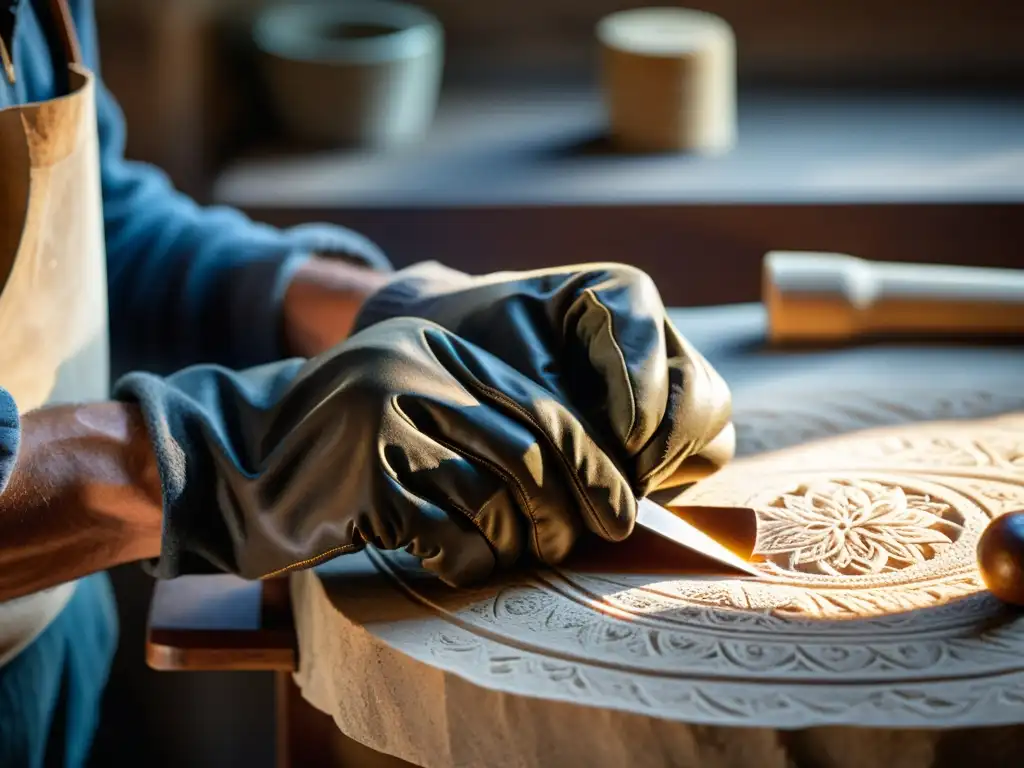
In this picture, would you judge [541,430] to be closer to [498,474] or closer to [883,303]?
[498,474]

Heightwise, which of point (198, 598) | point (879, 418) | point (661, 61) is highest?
point (661, 61)

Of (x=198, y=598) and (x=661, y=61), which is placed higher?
(x=661, y=61)

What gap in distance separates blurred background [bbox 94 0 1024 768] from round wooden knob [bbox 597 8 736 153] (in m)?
0.03

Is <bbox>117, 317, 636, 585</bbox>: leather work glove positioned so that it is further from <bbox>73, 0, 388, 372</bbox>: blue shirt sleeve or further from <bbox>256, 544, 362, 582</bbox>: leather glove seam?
<bbox>73, 0, 388, 372</bbox>: blue shirt sleeve

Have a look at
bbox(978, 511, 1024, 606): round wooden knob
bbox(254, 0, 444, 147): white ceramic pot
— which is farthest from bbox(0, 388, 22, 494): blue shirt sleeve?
bbox(254, 0, 444, 147): white ceramic pot

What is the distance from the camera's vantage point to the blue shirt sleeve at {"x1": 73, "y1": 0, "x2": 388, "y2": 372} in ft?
3.76

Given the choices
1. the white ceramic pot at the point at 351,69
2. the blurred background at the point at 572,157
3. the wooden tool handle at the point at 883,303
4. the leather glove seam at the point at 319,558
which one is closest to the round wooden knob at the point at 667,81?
the blurred background at the point at 572,157

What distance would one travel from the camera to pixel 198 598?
94 cm

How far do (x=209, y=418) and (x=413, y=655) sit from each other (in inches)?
7.6

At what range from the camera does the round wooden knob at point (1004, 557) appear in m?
0.77

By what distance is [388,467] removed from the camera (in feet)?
2.49

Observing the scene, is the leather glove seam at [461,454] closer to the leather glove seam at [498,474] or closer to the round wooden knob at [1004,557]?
the leather glove seam at [498,474]

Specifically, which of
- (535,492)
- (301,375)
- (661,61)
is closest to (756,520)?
(535,492)

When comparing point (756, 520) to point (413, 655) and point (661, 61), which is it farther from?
point (661, 61)
